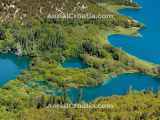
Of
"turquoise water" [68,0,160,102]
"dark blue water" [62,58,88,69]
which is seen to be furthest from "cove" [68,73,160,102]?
"dark blue water" [62,58,88,69]

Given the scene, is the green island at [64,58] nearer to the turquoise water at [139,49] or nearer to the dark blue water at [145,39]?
the turquoise water at [139,49]

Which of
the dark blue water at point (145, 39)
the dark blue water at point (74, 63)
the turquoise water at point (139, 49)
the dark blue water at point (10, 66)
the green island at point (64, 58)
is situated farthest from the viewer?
the dark blue water at point (145, 39)

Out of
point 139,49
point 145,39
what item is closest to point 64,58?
point 139,49

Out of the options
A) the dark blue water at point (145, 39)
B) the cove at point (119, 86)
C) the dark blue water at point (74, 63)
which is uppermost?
the dark blue water at point (145, 39)

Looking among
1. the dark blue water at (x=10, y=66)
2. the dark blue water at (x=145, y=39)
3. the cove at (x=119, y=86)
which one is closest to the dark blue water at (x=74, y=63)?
the dark blue water at (x=10, y=66)

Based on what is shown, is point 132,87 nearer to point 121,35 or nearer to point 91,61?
point 91,61

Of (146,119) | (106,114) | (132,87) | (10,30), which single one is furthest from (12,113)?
(10,30)

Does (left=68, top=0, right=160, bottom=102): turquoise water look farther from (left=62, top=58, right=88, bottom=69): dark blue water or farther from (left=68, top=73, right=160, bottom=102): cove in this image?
(left=62, top=58, right=88, bottom=69): dark blue water

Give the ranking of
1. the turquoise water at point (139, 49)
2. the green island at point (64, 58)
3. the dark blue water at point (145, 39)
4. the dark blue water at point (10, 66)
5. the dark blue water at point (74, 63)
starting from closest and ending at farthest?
the green island at point (64, 58)
the turquoise water at point (139, 49)
the dark blue water at point (10, 66)
the dark blue water at point (74, 63)
the dark blue water at point (145, 39)

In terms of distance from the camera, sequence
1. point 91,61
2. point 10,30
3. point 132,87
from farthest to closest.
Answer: point 10,30, point 91,61, point 132,87
